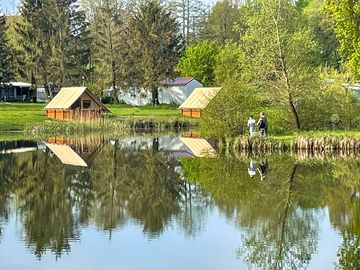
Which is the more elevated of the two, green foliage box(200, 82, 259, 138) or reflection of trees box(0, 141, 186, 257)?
green foliage box(200, 82, 259, 138)

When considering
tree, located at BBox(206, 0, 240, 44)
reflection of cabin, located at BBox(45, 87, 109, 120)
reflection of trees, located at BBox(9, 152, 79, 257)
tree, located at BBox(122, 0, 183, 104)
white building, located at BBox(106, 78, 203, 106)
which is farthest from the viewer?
tree, located at BBox(206, 0, 240, 44)

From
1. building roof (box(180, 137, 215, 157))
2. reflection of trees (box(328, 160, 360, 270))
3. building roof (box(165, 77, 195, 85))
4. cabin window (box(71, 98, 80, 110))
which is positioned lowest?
reflection of trees (box(328, 160, 360, 270))

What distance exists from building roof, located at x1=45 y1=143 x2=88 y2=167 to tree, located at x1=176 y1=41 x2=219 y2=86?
3447cm

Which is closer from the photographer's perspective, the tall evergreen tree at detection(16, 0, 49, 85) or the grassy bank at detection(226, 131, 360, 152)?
the grassy bank at detection(226, 131, 360, 152)

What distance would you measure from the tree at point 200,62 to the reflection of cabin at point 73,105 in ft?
57.0

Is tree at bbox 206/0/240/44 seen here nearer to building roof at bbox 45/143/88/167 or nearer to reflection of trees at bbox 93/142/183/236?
building roof at bbox 45/143/88/167

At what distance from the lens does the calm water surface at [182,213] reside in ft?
41.1

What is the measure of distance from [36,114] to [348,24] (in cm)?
3045

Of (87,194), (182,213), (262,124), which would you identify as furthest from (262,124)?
(182,213)

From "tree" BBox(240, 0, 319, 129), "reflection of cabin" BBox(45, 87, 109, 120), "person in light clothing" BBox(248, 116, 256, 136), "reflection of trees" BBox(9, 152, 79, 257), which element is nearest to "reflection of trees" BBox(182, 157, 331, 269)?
"reflection of trees" BBox(9, 152, 79, 257)

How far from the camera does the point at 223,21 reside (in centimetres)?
7969

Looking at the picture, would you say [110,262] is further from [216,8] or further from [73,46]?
[216,8]

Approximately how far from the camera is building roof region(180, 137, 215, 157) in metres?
31.9

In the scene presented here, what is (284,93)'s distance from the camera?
35219mm
